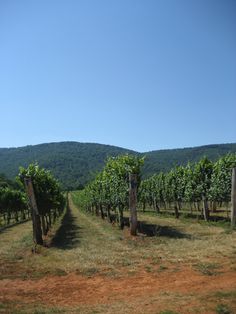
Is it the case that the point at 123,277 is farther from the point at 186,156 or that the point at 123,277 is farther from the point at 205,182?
the point at 186,156

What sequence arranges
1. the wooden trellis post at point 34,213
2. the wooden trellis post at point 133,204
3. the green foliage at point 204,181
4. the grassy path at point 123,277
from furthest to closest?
the green foliage at point 204,181
the wooden trellis post at point 133,204
the wooden trellis post at point 34,213
the grassy path at point 123,277

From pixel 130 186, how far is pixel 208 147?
588ft

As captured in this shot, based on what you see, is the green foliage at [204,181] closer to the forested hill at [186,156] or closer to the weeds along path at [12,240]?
the weeds along path at [12,240]

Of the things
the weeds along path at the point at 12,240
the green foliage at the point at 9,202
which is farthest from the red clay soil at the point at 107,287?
the green foliage at the point at 9,202

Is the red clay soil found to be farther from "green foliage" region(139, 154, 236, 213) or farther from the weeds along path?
"green foliage" region(139, 154, 236, 213)

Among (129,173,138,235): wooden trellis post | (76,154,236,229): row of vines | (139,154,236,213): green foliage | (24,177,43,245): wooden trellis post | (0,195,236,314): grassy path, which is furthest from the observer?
(139,154,236,213): green foliage

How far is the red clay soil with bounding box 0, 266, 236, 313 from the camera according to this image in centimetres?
988

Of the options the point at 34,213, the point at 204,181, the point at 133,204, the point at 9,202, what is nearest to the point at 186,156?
the point at 9,202

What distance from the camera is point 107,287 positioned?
11.1 metres

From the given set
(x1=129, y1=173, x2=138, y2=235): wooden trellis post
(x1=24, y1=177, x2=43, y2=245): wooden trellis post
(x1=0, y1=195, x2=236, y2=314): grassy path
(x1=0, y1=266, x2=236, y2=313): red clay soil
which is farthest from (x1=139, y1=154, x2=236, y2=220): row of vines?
(x1=0, y1=266, x2=236, y2=313): red clay soil

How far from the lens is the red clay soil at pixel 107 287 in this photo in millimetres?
9883

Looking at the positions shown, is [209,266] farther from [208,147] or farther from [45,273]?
[208,147]

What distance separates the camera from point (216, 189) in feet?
Result: 101

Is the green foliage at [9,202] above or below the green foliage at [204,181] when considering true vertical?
below
